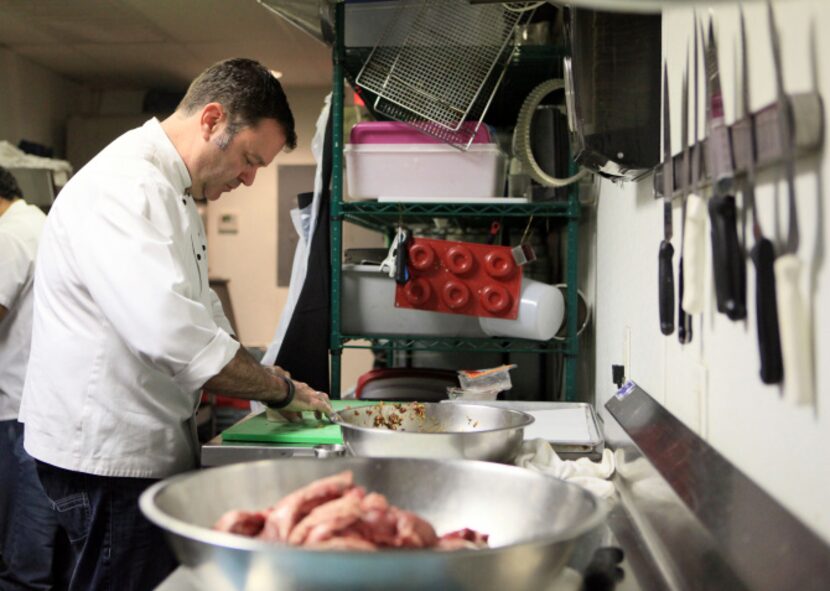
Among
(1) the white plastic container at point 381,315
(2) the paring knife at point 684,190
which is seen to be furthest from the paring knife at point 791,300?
(1) the white plastic container at point 381,315

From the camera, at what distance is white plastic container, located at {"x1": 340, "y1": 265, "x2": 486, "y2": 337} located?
2.32 metres

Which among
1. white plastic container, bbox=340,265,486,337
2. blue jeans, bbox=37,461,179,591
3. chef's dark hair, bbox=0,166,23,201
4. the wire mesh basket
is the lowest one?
blue jeans, bbox=37,461,179,591

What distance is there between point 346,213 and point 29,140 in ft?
12.3

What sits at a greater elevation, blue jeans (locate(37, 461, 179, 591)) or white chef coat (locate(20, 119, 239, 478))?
white chef coat (locate(20, 119, 239, 478))

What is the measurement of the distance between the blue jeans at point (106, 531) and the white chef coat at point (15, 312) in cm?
110

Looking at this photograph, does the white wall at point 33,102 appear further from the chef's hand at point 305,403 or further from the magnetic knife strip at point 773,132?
the magnetic knife strip at point 773,132

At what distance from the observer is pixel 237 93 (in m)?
1.70

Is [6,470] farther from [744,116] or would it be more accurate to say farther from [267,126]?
[744,116]

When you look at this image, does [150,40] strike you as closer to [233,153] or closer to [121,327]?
[233,153]

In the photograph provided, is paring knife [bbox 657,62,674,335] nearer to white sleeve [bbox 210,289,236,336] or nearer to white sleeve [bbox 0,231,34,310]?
white sleeve [bbox 210,289,236,336]

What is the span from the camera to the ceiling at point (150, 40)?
13.5 ft

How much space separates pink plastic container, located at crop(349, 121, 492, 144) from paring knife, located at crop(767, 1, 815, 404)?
1513 mm

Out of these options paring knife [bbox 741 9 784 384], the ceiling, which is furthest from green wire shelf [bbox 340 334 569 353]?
the ceiling

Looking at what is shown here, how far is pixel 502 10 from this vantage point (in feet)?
7.02
